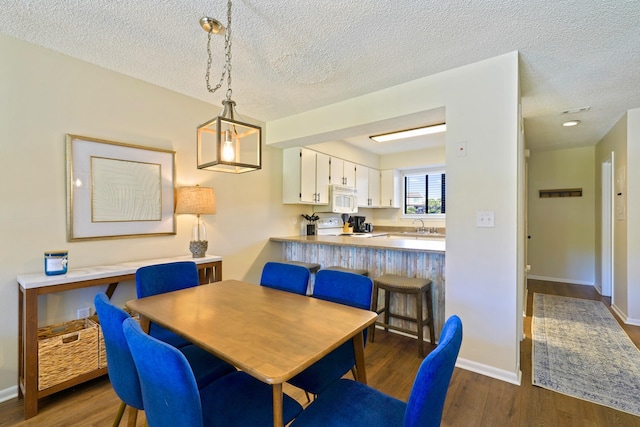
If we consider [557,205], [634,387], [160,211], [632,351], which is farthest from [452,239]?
[557,205]

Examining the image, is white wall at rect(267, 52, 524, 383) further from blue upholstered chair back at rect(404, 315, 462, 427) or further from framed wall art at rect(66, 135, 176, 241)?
framed wall art at rect(66, 135, 176, 241)

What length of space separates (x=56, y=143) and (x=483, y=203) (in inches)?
129

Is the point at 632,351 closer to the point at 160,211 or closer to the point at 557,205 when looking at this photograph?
the point at 557,205

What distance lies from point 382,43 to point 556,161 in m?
4.92

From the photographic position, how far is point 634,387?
2096 mm

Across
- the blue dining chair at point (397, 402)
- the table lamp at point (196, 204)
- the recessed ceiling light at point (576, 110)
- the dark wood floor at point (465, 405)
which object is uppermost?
the recessed ceiling light at point (576, 110)

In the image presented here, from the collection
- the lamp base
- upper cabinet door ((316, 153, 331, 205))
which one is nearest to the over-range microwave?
upper cabinet door ((316, 153, 331, 205))

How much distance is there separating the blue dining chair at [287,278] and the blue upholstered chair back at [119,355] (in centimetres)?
103

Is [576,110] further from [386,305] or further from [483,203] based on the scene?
[386,305]

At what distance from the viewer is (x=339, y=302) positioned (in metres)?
1.84

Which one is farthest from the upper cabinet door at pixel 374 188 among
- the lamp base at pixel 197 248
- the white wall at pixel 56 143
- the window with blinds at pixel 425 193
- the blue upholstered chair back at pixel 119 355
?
the blue upholstered chair back at pixel 119 355

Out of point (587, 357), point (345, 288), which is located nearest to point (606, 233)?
point (587, 357)

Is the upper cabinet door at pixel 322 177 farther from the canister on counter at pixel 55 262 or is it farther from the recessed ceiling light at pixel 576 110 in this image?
the recessed ceiling light at pixel 576 110

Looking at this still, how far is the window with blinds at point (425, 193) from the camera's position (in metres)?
5.61
